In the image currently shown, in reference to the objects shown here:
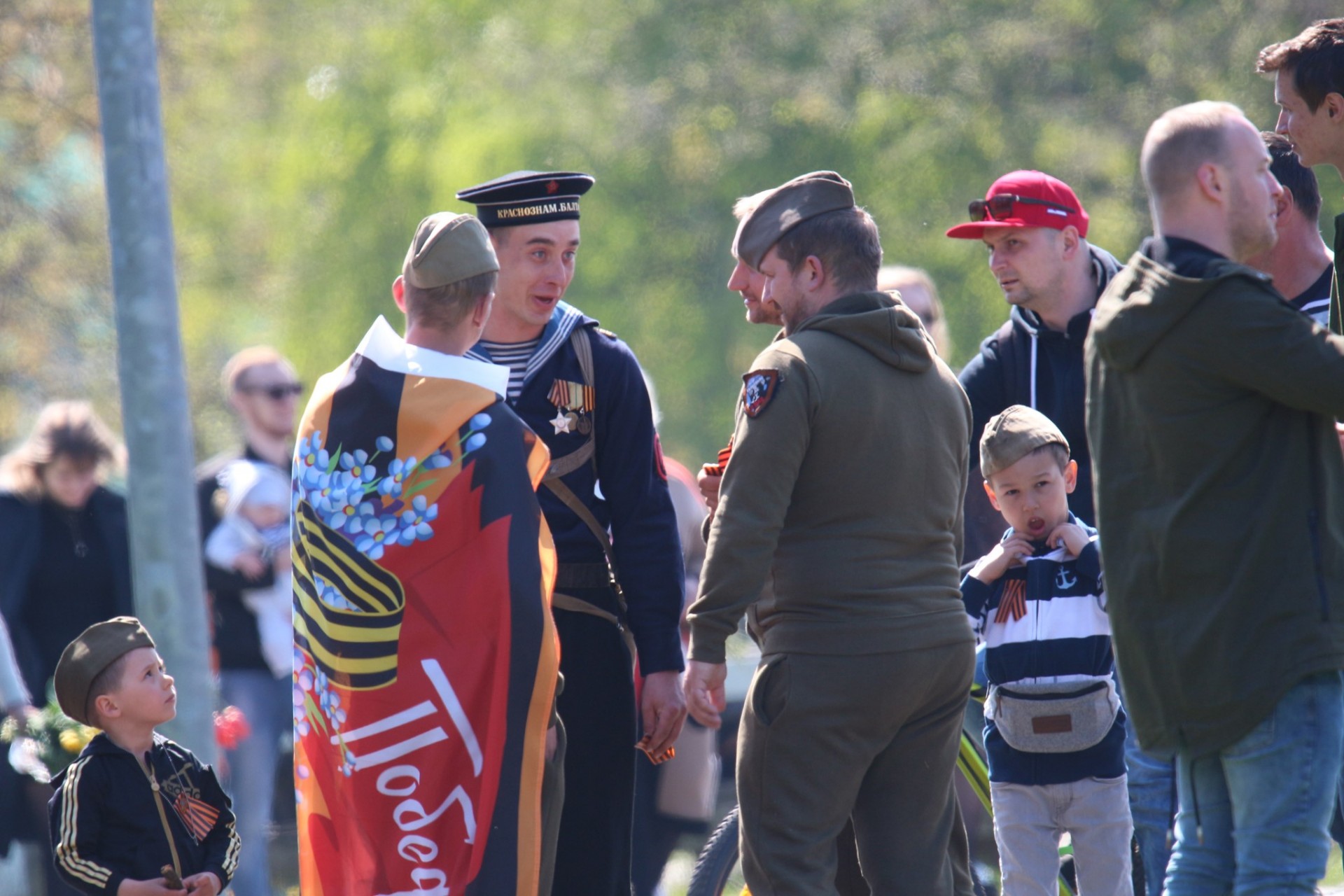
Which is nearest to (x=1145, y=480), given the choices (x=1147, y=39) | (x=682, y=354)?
(x=1147, y=39)

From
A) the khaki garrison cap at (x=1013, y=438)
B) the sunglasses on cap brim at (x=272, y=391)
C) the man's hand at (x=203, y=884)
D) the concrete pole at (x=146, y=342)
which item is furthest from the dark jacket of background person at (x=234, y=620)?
the khaki garrison cap at (x=1013, y=438)

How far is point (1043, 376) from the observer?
4.89 m

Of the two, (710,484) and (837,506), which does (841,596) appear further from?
(710,484)

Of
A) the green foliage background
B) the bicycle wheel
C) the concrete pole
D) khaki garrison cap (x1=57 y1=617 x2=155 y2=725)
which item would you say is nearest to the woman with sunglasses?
the concrete pole

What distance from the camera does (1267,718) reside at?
10.4ft

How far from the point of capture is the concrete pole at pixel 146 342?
6180 millimetres

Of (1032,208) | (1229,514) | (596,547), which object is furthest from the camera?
(1032,208)

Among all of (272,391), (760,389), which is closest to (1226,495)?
(760,389)

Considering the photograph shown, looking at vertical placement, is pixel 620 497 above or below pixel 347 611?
above

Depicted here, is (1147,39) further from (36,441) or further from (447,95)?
(36,441)

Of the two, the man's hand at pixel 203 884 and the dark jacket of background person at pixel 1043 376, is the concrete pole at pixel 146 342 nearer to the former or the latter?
the man's hand at pixel 203 884

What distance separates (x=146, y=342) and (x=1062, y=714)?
358 cm

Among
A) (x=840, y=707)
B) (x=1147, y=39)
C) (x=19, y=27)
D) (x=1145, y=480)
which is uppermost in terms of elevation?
(x=19, y=27)

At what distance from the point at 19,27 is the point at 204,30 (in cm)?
235
